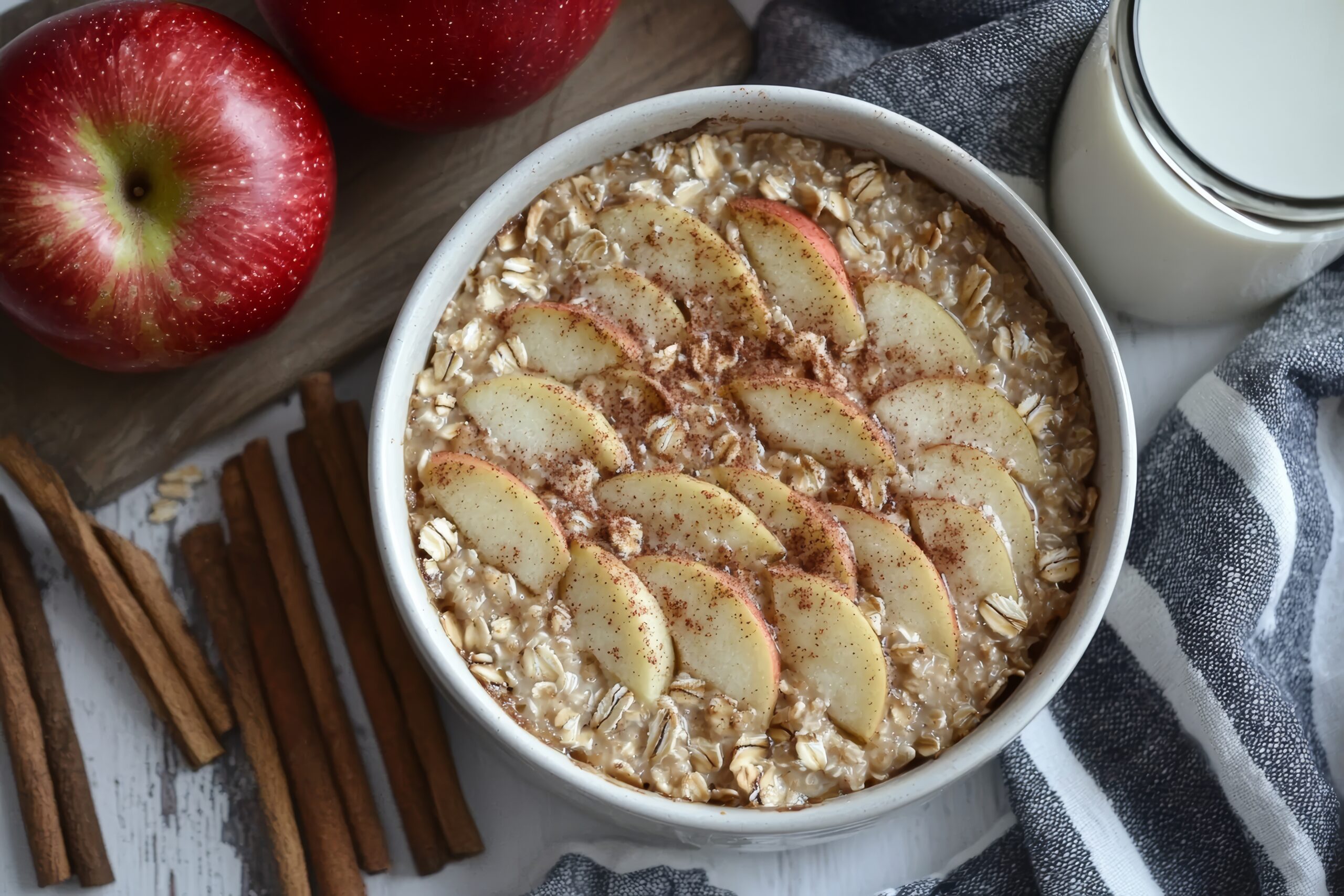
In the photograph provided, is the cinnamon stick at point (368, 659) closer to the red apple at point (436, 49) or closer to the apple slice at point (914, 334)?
the red apple at point (436, 49)

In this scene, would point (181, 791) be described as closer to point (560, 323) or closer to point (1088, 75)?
point (560, 323)

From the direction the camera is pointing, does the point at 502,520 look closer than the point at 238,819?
Yes

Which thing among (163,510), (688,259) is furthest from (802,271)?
(163,510)

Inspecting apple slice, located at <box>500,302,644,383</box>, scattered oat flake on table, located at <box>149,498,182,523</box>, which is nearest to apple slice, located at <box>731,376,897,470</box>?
apple slice, located at <box>500,302,644,383</box>

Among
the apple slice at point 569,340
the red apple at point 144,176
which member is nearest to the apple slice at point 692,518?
the apple slice at point 569,340

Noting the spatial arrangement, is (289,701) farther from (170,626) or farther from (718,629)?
(718,629)

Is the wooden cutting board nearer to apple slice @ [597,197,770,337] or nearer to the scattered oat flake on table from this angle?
the scattered oat flake on table
